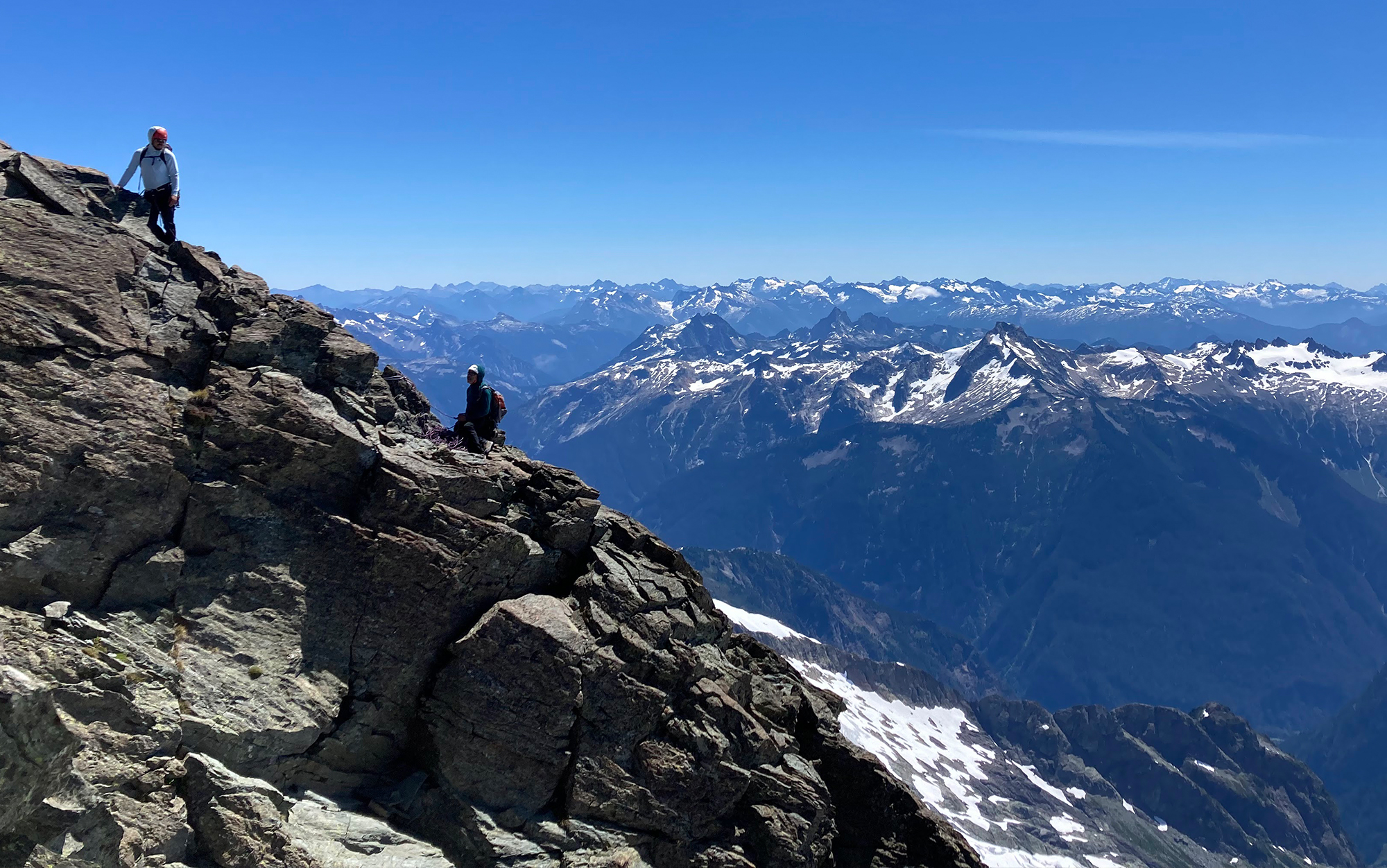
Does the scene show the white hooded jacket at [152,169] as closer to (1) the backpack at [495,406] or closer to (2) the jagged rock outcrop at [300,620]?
(2) the jagged rock outcrop at [300,620]

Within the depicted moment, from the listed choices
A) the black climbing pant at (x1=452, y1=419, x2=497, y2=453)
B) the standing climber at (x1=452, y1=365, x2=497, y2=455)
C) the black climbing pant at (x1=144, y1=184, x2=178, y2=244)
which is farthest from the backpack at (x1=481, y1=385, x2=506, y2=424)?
the black climbing pant at (x1=144, y1=184, x2=178, y2=244)

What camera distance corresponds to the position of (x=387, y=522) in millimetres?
26766

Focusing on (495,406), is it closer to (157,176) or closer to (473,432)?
(473,432)

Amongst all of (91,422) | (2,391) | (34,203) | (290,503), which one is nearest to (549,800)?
(290,503)

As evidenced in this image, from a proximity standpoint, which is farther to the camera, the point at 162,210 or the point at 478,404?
the point at 478,404

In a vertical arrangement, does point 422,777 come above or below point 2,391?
below

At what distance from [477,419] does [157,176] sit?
45.9 feet

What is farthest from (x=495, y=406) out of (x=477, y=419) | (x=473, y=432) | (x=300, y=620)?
(x=300, y=620)

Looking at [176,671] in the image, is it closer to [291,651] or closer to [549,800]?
Result: [291,651]

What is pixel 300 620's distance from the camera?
25.1 metres

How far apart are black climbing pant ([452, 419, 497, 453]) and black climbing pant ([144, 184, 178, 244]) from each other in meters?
12.2

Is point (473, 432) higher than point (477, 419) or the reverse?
the reverse

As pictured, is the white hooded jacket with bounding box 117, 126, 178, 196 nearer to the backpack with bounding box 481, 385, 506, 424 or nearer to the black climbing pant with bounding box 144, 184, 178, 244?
the black climbing pant with bounding box 144, 184, 178, 244

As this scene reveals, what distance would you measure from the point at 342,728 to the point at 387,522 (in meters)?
6.38
